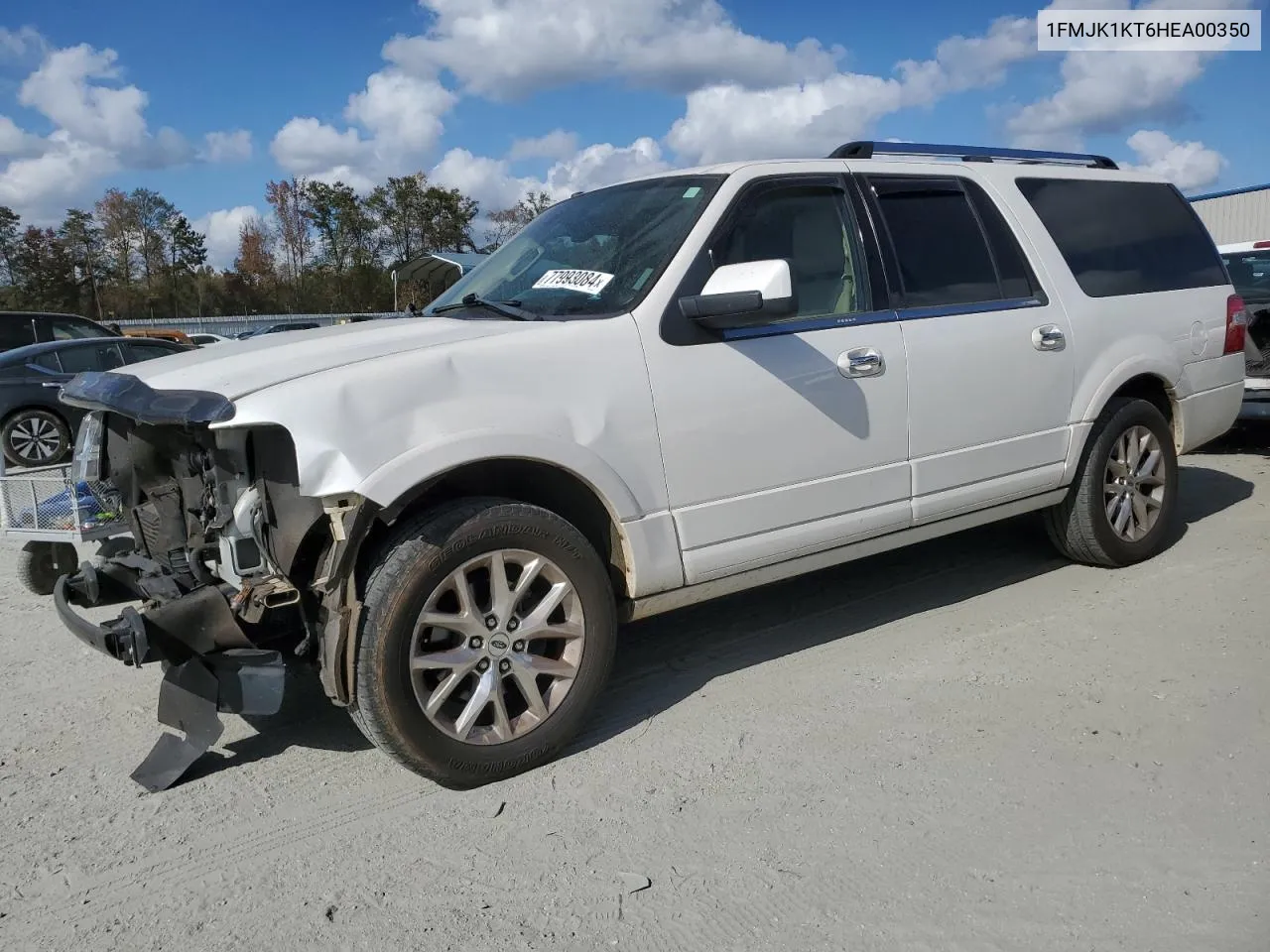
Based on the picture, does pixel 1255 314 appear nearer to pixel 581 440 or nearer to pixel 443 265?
pixel 443 265

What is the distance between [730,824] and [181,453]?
2.13 metres

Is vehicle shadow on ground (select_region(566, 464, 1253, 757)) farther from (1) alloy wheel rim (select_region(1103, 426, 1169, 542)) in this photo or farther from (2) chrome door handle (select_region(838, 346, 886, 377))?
(2) chrome door handle (select_region(838, 346, 886, 377))

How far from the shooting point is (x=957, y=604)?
479 cm

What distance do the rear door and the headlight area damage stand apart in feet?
7.66

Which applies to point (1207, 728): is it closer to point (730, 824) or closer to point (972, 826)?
point (972, 826)

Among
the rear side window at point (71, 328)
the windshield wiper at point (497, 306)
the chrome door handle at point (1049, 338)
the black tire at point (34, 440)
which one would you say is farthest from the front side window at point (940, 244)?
the rear side window at point (71, 328)

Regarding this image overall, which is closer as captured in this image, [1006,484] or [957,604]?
[1006,484]

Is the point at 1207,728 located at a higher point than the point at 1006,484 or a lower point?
lower

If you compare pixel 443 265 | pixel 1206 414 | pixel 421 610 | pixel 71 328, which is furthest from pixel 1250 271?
pixel 71 328

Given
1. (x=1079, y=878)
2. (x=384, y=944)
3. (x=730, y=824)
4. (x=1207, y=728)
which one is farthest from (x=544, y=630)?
(x=1207, y=728)

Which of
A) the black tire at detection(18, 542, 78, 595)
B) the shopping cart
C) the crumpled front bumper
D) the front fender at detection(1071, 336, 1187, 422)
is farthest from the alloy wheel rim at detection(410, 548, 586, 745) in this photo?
the front fender at detection(1071, 336, 1187, 422)

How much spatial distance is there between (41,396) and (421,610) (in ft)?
35.2

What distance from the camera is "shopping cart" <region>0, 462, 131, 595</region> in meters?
3.91

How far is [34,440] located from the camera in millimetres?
11805
